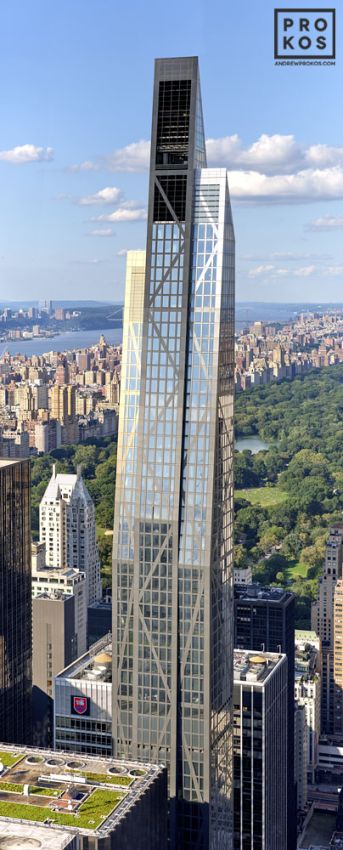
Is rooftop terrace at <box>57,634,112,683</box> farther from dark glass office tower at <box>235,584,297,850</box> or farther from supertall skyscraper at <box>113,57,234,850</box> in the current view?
dark glass office tower at <box>235,584,297,850</box>

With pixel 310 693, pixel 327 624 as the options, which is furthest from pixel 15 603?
pixel 327 624

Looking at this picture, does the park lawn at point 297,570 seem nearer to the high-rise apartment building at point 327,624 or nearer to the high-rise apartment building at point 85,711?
the high-rise apartment building at point 327,624

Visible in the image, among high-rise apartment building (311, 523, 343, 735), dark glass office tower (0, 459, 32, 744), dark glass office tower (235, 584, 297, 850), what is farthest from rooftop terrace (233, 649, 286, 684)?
high-rise apartment building (311, 523, 343, 735)

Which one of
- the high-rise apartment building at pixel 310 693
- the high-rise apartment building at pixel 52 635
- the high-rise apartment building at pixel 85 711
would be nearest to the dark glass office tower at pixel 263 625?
the high-rise apartment building at pixel 310 693

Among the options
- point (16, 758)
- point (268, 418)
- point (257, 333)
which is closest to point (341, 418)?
point (268, 418)

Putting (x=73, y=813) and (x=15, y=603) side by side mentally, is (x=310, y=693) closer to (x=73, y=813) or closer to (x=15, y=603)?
(x=15, y=603)

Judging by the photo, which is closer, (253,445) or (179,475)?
(179,475)
